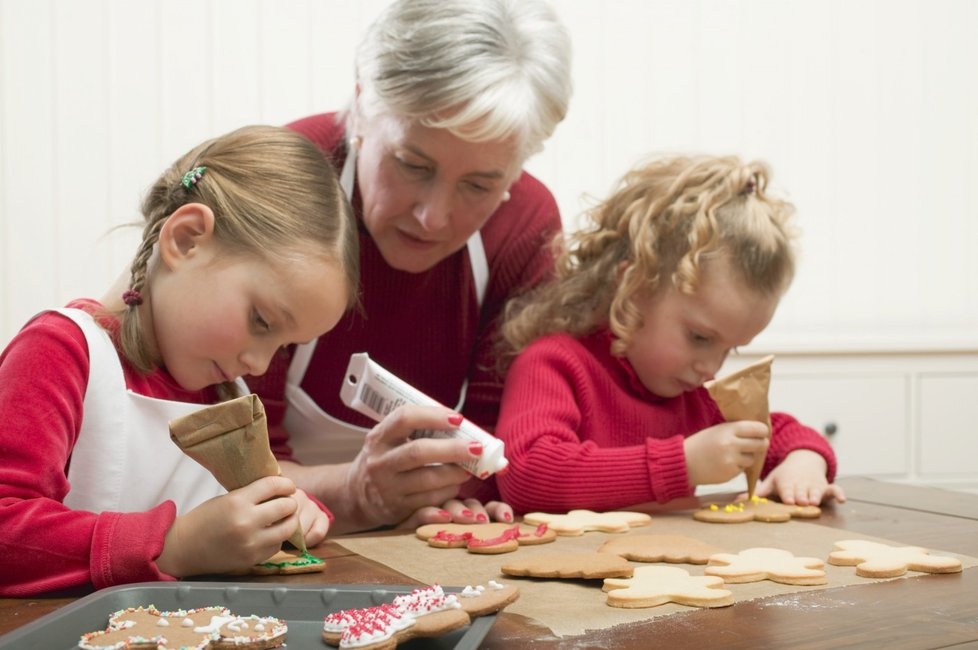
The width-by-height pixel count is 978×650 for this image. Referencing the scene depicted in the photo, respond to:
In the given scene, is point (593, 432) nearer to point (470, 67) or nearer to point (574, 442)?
point (574, 442)

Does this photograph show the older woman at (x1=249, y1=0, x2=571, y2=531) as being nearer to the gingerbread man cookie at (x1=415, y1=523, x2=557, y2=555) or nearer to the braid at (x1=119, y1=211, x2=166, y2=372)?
the gingerbread man cookie at (x1=415, y1=523, x2=557, y2=555)

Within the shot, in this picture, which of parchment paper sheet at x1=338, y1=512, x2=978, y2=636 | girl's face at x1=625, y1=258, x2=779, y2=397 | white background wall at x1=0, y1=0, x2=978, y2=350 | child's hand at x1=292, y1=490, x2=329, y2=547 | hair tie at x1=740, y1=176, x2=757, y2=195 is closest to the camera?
parchment paper sheet at x1=338, y1=512, x2=978, y2=636

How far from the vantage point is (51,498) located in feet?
3.52

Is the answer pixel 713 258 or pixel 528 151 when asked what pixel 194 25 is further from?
pixel 713 258

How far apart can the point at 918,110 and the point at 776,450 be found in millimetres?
1585

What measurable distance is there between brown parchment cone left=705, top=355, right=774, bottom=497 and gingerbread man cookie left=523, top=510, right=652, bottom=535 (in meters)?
0.21

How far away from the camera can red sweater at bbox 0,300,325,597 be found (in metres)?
0.99

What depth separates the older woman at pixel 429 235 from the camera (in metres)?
1.46

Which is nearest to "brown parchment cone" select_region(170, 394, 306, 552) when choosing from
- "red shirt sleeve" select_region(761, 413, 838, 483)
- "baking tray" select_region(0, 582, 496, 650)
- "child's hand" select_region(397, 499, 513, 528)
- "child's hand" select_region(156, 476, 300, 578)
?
"child's hand" select_region(156, 476, 300, 578)

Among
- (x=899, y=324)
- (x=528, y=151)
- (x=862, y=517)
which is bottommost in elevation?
(x=862, y=517)

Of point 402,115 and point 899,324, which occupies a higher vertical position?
point 402,115

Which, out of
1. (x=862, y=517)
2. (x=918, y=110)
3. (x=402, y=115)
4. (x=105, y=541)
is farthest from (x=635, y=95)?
(x=105, y=541)

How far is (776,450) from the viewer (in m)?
1.79

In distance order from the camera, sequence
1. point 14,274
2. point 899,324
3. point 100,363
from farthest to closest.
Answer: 1. point 899,324
2. point 14,274
3. point 100,363
